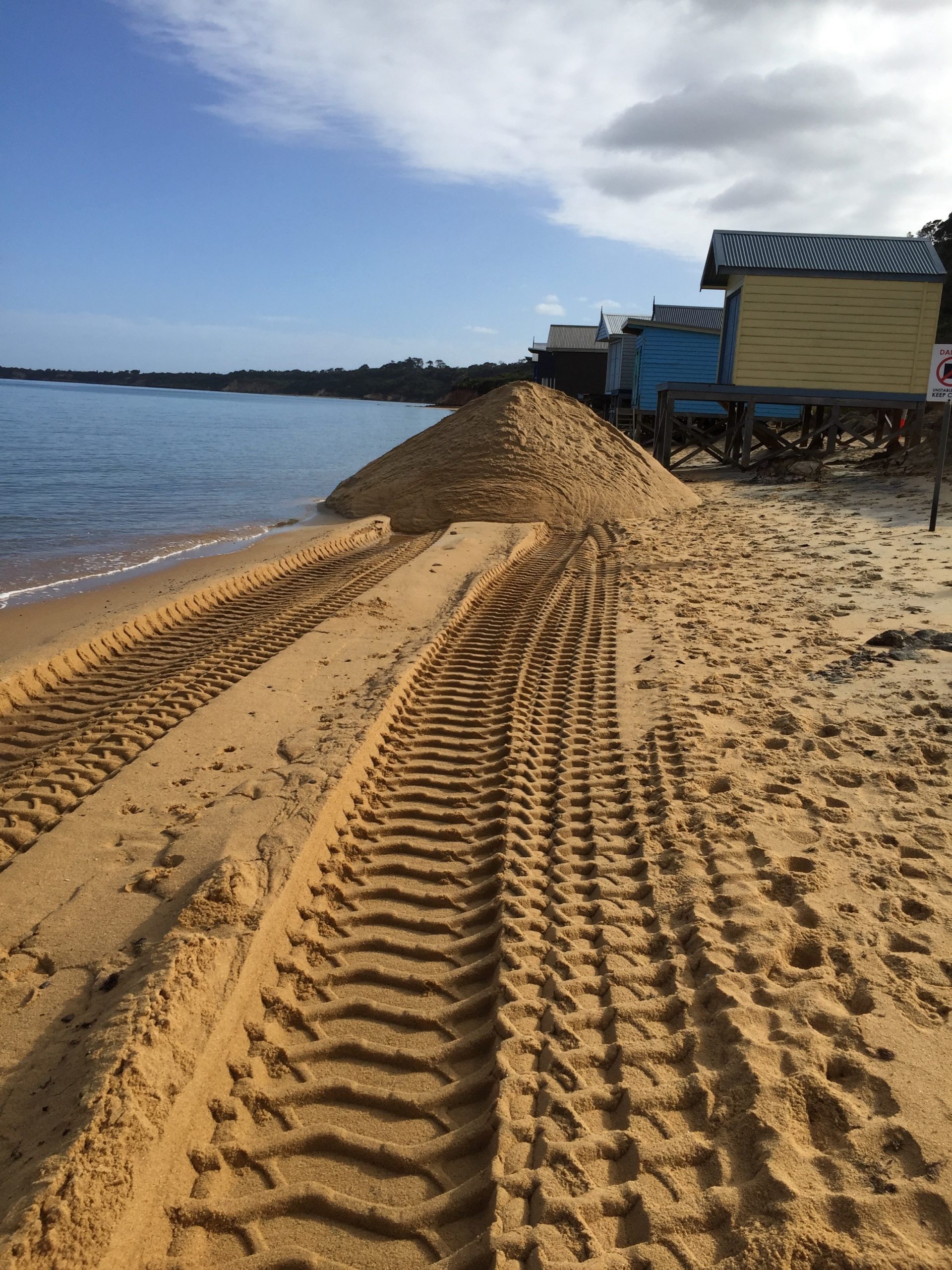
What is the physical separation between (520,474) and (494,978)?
1258cm

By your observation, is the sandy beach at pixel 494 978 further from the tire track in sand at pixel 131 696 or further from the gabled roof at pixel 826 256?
the gabled roof at pixel 826 256

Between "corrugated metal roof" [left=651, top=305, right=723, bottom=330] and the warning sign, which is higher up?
"corrugated metal roof" [left=651, top=305, right=723, bottom=330]

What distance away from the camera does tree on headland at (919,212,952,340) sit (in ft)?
106

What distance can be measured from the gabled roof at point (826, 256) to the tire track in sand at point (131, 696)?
1286cm

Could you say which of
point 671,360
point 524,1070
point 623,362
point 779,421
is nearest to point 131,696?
point 524,1070

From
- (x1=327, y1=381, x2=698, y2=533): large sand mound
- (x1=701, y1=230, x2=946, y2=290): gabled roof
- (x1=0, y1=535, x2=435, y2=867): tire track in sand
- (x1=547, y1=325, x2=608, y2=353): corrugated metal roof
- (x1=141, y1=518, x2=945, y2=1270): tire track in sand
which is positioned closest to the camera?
(x1=141, y1=518, x2=945, y2=1270): tire track in sand

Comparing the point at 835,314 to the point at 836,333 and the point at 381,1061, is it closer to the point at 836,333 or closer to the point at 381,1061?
the point at 836,333

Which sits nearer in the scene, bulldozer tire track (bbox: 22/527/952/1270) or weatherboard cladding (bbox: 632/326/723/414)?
bulldozer tire track (bbox: 22/527/952/1270)

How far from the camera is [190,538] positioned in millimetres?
14594

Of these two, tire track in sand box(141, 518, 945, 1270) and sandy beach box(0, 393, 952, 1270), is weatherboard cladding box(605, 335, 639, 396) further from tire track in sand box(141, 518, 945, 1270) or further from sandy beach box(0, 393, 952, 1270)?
tire track in sand box(141, 518, 945, 1270)

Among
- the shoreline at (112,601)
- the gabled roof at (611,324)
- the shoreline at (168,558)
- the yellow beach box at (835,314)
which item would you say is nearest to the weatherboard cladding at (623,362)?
the gabled roof at (611,324)

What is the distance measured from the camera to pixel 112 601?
380 inches

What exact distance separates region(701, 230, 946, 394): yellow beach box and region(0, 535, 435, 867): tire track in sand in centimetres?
1233

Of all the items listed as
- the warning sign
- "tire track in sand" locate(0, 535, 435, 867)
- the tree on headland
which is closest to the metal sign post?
the warning sign
